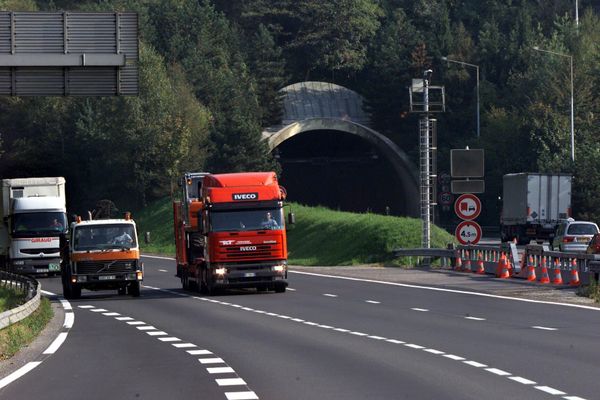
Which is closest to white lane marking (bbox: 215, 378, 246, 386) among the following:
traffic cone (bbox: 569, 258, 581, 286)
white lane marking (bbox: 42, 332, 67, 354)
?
white lane marking (bbox: 42, 332, 67, 354)

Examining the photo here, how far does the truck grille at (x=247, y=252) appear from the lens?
38.3m

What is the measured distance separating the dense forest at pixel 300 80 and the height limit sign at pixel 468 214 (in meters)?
31.8

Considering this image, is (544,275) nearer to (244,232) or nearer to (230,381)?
(244,232)

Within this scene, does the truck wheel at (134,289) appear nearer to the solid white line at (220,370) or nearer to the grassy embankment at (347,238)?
the grassy embankment at (347,238)

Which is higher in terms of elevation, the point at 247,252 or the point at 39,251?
the point at 247,252

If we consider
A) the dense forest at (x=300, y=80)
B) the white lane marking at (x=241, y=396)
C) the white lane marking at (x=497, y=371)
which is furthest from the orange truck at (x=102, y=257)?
the dense forest at (x=300, y=80)

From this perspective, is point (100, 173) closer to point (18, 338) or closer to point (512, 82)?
point (512, 82)

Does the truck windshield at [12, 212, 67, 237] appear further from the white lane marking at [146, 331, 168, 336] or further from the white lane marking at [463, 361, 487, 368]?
the white lane marking at [463, 361, 487, 368]

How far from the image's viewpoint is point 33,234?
53656 mm

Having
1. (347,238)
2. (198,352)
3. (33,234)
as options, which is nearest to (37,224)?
(33,234)

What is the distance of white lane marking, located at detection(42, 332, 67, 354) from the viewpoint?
2194cm

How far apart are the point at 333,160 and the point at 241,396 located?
99679 millimetres

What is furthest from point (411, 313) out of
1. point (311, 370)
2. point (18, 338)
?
point (311, 370)

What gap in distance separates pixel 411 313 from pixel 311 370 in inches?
459
